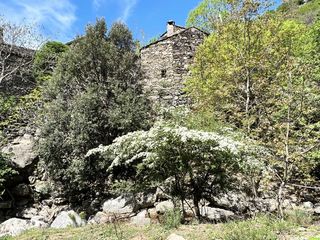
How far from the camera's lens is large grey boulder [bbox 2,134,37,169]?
45.9 feet

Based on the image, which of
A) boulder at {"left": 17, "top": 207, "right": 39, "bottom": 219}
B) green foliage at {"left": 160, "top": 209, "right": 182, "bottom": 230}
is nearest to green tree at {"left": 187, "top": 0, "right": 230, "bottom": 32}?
boulder at {"left": 17, "top": 207, "right": 39, "bottom": 219}

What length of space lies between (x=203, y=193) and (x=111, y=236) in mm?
2603

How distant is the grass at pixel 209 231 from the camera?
610 centimetres

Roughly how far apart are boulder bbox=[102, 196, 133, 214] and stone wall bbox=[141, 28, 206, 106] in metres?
6.37

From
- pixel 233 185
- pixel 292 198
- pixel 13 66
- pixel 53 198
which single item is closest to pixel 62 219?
pixel 53 198

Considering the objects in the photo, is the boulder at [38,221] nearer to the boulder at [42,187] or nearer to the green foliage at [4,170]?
the boulder at [42,187]

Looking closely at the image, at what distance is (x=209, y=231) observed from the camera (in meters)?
6.83

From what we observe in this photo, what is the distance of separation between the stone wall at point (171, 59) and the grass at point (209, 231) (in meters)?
9.39

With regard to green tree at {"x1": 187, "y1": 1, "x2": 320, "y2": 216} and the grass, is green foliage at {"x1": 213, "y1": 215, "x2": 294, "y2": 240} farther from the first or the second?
green tree at {"x1": 187, "y1": 1, "x2": 320, "y2": 216}

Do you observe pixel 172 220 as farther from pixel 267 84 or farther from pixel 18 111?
pixel 18 111

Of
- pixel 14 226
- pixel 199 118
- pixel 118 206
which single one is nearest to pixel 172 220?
pixel 199 118

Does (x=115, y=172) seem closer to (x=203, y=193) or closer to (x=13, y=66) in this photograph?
(x=203, y=193)

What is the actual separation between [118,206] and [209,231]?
15.5ft

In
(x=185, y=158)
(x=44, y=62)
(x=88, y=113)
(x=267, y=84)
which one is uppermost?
(x=44, y=62)
